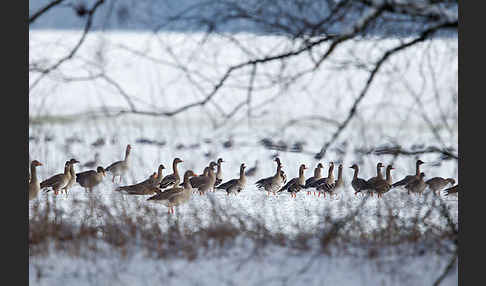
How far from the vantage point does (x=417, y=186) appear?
5938 mm

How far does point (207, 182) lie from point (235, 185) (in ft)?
0.91

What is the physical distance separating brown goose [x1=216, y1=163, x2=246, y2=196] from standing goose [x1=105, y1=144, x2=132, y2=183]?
3.59 ft

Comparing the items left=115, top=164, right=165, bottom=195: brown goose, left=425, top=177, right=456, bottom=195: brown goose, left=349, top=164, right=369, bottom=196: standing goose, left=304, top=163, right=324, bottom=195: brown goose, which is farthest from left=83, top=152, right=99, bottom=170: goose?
left=425, top=177, right=456, bottom=195: brown goose

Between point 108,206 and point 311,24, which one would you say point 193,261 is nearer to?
point 108,206

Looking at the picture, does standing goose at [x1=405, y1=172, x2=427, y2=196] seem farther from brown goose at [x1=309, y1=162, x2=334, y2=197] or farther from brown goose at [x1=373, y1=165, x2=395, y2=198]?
brown goose at [x1=309, y1=162, x2=334, y2=197]

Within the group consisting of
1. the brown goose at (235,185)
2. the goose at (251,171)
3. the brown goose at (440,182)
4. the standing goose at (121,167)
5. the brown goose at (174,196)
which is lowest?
the brown goose at (174,196)

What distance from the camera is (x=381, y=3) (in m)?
4.84

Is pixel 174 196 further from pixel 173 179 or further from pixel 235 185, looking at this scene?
pixel 173 179

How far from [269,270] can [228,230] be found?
0.48 m

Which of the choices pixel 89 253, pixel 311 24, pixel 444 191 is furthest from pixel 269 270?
pixel 444 191

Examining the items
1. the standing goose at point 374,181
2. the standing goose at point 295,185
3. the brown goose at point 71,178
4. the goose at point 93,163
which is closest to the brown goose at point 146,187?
the goose at point 93,163

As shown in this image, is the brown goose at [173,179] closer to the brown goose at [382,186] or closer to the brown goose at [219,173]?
the brown goose at [219,173]

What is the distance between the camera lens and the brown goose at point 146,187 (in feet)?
18.6

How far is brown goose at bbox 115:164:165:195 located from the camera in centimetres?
567
